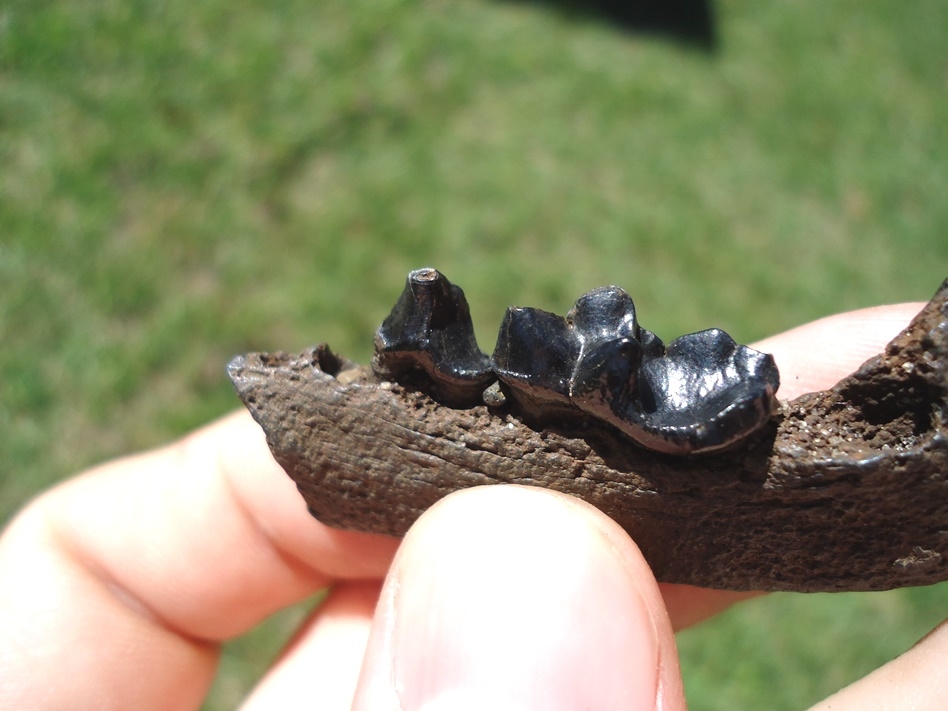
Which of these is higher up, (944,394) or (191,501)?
(944,394)

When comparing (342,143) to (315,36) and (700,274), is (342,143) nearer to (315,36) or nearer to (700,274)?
(315,36)

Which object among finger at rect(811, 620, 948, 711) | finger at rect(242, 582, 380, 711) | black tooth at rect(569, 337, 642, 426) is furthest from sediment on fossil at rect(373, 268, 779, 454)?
finger at rect(242, 582, 380, 711)

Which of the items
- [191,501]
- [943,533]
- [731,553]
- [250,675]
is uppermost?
[943,533]

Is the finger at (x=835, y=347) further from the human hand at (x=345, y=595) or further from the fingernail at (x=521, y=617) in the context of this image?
the fingernail at (x=521, y=617)

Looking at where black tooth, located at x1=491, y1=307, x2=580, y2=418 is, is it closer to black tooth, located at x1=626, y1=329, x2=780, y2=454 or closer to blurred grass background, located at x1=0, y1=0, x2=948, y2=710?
black tooth, located at x1=626, y1=329, x2=780, y2=454

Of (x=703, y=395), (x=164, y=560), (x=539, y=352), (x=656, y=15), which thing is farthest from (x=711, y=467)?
(x=656, y=15)

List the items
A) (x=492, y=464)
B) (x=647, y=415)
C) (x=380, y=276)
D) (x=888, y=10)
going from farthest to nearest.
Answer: (x=888, y=10) → (x=380, y=276) → (x=492, y=464) → (x=647, y=415)

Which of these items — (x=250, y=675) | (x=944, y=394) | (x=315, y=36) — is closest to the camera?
(x=944, y=394)

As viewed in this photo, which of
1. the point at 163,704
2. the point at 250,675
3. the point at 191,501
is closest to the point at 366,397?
the point at 191,501

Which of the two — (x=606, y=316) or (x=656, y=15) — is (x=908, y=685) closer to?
(x=606, y=316)
